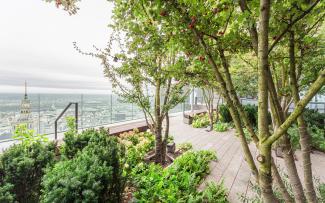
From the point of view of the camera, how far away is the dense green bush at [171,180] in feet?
7.20

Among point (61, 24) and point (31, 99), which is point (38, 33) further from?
point (31, 99)

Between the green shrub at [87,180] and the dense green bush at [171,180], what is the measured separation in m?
0.65

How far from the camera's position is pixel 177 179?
8.88 ft

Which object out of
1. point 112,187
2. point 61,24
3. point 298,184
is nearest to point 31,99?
point 61,24

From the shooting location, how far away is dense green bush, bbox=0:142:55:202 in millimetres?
1767

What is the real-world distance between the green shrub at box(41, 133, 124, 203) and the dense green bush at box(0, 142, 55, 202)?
468 millimetres

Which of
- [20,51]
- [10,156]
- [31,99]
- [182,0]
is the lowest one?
[10,156]

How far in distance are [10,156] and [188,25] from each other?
7.85 ft

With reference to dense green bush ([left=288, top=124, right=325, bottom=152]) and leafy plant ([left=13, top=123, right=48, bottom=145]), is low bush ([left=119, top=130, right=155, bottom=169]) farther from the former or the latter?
dense green bush ([left=288, top=124, right=325, bottom=152])

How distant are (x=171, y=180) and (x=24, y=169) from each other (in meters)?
1.97

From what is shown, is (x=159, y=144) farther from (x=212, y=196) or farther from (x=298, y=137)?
(x=298, y=137)

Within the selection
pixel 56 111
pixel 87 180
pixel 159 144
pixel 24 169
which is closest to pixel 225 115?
pixel 159 144

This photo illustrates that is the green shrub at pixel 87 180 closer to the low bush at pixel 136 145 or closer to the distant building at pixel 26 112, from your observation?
the low bush at pixel 136 145

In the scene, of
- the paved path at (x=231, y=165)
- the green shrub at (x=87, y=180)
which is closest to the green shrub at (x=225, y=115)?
the paved path at (x=231, y=165)
